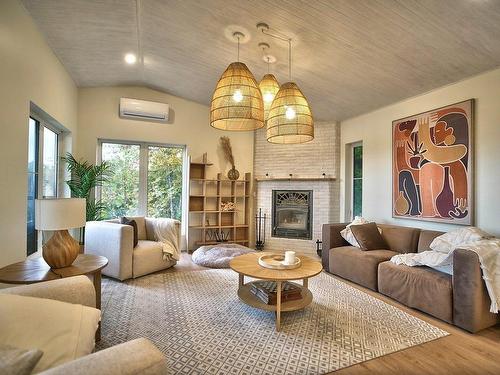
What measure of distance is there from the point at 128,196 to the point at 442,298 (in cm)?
461

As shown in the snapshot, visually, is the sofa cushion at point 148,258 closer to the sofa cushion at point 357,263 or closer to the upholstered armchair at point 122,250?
the upholstered armchair at point 122,250

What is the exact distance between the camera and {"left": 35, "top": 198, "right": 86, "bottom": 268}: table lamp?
1.98 m

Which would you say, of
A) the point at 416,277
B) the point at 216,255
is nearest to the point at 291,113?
the point at 416,277

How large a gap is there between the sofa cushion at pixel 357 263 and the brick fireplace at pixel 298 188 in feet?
4.49

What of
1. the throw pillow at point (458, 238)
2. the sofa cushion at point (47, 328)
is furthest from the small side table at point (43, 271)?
the throw pillow at point (458, 238)

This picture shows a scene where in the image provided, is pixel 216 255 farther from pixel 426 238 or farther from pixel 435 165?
pixel 435 165

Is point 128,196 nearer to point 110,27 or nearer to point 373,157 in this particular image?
point 110,27

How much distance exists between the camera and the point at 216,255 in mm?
4348

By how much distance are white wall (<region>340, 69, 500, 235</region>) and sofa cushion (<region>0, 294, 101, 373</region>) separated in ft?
12.2

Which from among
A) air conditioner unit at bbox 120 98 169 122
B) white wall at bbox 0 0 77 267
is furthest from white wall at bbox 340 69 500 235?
white wall at bbox 0 0 77 267

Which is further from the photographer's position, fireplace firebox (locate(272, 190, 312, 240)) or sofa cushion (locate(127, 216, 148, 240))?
fireplace firebox (locate(272, 190, 312, 240))

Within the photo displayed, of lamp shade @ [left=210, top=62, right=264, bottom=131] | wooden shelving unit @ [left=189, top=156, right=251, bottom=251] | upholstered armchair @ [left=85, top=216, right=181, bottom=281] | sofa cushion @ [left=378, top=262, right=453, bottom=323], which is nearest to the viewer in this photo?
lamp shade @ [left=210, top=62, right=264, bottom=131]

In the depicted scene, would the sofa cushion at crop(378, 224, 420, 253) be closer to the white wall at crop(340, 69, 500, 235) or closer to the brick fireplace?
the white wall at crop(340, 69, 500, 235)

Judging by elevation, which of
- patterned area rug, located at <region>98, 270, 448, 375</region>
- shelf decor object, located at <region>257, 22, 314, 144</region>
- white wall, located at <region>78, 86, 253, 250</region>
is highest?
white wall, located at <region>78, 86, 253, 250</region>
